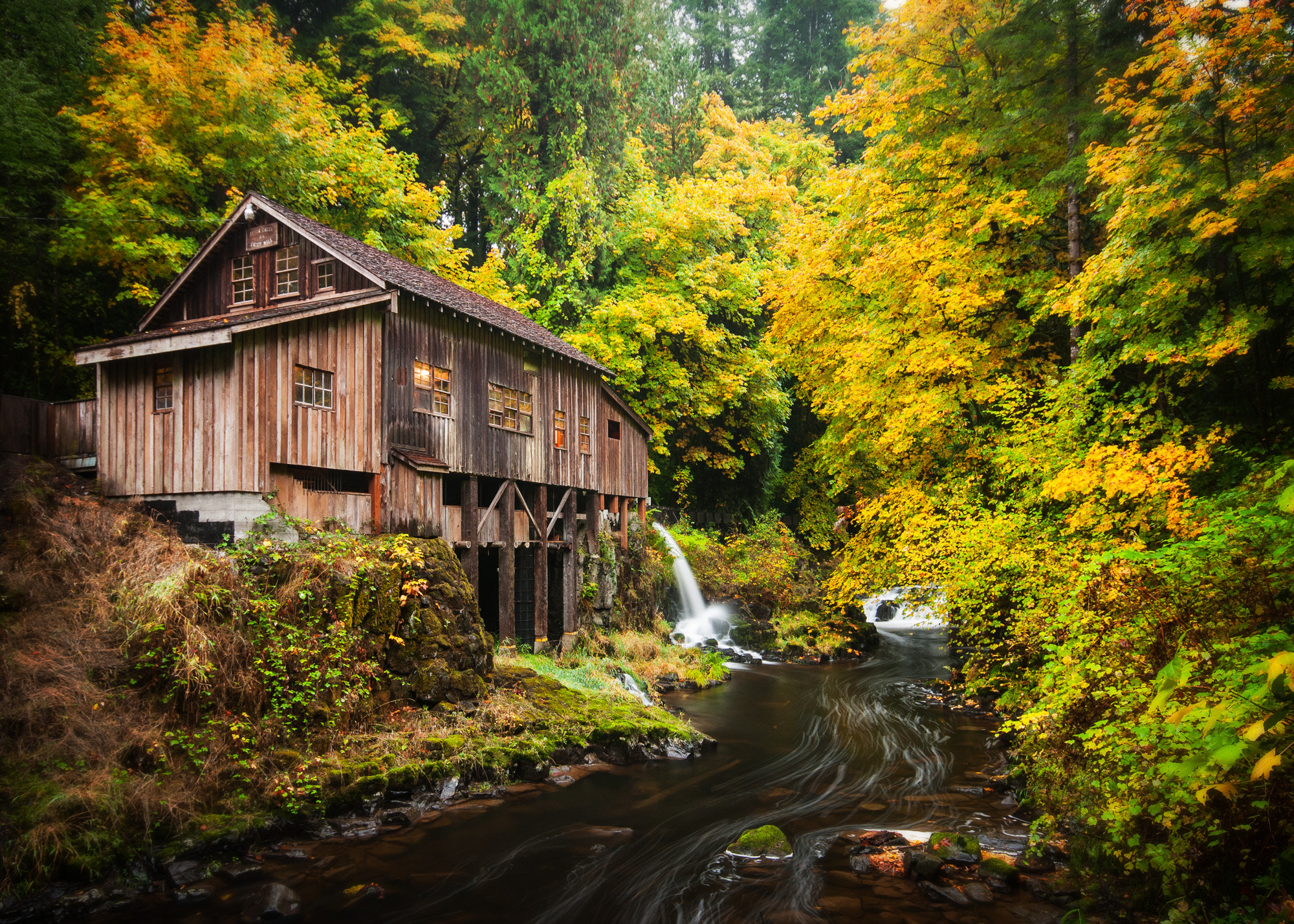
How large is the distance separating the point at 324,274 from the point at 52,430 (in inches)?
221

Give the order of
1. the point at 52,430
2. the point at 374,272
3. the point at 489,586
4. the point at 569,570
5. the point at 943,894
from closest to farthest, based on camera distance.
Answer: the point at 943,894 → the point at 374,272 → the point at 52,430 → the point at 569,570 → the point at 489,586

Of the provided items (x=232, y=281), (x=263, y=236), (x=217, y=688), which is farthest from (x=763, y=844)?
(x=232, y=281)

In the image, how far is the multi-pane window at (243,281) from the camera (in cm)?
1488

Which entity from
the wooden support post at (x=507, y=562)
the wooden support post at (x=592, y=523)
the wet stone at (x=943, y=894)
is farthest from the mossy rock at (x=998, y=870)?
the wooden support post at (x=592, y=523)

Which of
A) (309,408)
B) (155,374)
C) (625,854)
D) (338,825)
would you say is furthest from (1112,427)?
(155,374)

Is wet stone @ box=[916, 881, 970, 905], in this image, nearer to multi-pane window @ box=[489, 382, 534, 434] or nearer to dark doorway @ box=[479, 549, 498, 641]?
multi-pane window @ box=[489, 382, 534, 434]

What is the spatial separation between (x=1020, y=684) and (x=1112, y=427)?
384 cm

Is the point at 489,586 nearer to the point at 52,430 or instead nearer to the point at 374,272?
the point at 374,272

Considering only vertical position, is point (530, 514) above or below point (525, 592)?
above

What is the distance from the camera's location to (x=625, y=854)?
912 centimetres

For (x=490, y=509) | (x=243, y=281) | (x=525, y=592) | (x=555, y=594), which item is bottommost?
(x=555, y=594)

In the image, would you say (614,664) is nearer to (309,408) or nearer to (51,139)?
(309,408)

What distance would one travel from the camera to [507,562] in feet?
55.4

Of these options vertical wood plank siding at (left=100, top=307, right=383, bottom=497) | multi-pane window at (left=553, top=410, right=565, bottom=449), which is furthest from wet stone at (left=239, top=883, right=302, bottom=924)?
multi-pane window at (left=553, top=410, right=565, bottom=449)
